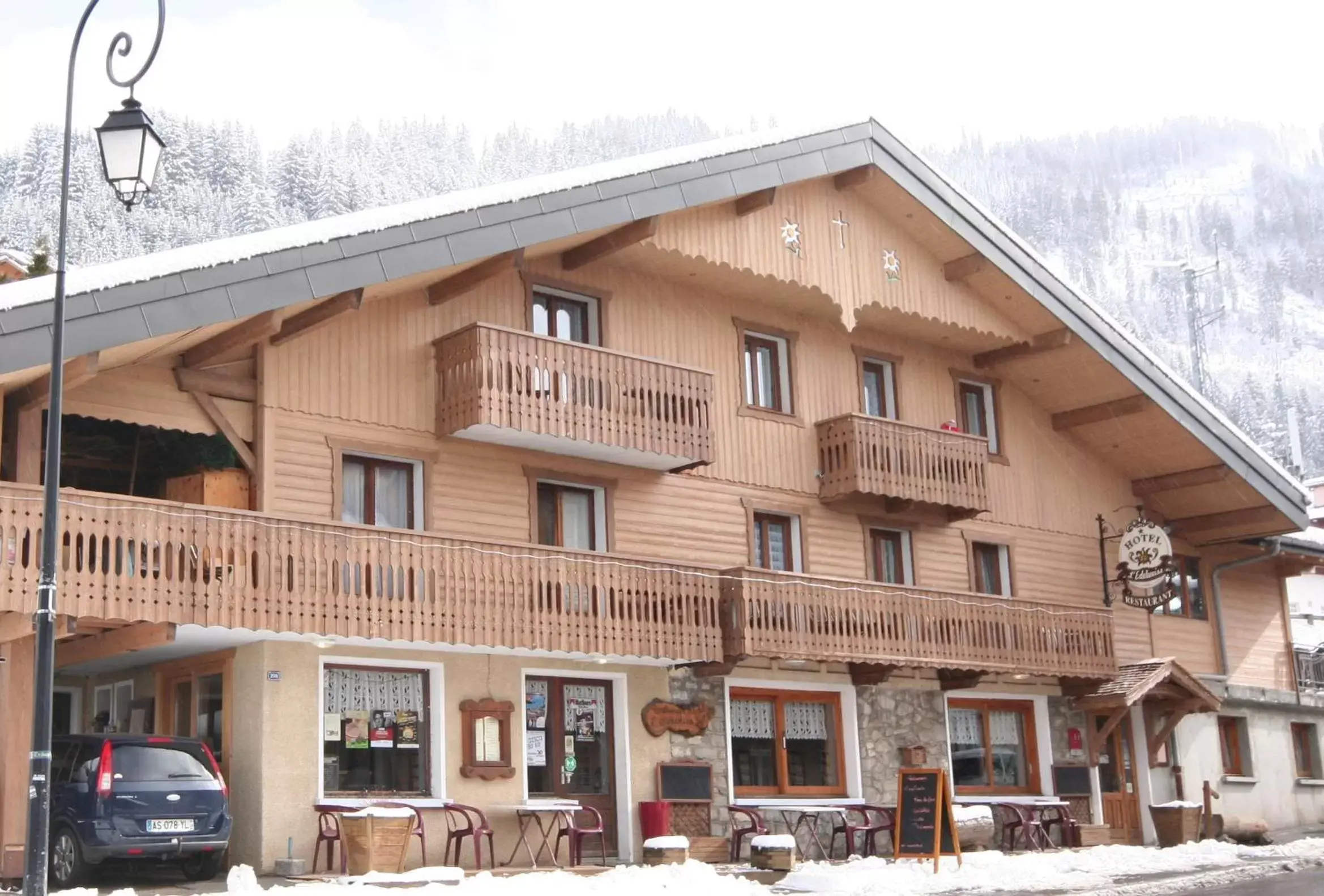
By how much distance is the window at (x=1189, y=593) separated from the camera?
3138 cm

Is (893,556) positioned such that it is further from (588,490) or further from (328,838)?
(328,838)

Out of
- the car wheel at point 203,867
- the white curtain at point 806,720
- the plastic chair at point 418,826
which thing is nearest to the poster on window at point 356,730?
the plastic chair at point 418,826

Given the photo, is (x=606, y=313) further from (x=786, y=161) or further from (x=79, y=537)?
(x=79, y=537)

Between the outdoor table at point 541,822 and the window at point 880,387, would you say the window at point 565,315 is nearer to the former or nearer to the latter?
the window at point 880,387

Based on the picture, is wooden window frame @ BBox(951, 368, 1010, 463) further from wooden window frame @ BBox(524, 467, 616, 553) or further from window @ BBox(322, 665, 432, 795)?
window @ BBox(322, 665, 432, 795)

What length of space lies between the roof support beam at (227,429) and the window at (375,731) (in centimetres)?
272

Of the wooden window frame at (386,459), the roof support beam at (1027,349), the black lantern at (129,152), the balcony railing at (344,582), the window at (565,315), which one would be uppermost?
the roof support beam at (1027,349)

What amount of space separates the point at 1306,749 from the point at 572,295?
63.3 feet

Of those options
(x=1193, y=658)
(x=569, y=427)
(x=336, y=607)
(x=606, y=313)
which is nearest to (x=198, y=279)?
(x=336, y=607)

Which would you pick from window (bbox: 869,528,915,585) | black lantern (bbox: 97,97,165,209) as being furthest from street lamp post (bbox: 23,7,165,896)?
window (bbox: 869,528,915,585)

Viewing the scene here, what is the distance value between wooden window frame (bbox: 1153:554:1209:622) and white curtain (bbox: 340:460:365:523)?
56.0 feet

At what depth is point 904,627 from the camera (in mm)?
24141

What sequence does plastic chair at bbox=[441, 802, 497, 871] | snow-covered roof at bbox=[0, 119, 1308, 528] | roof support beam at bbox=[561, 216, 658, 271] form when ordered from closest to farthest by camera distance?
snow-covered roof at bbox=[0, 119, 1308, 528]
plastic chair at bbox=[441, 802, 497, 871]
roof support beam at bbox=[561, 216, 658, 271]

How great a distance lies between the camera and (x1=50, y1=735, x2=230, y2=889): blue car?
16.2m
